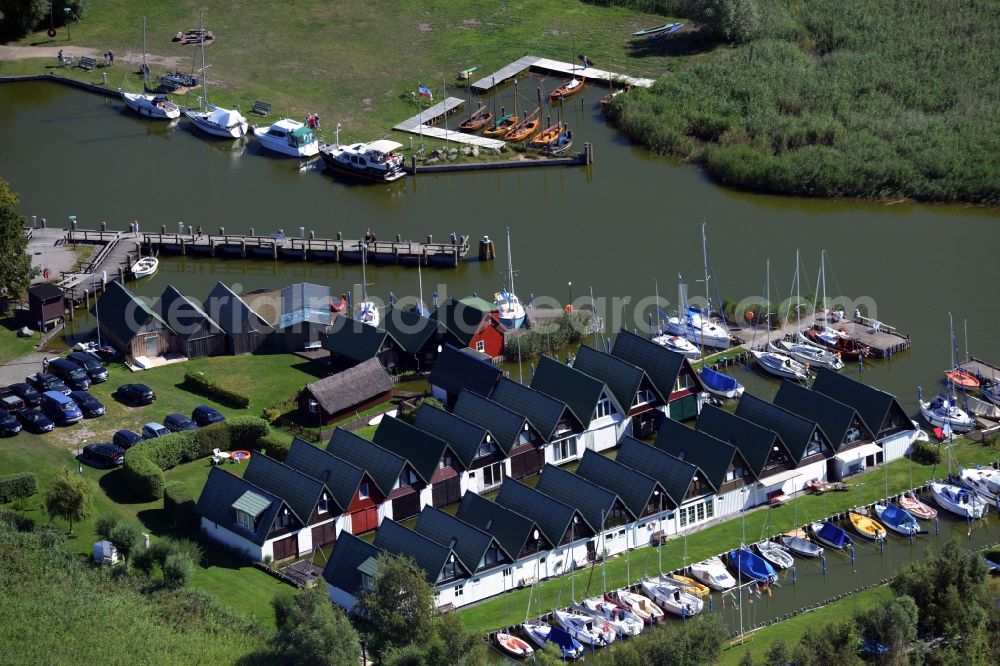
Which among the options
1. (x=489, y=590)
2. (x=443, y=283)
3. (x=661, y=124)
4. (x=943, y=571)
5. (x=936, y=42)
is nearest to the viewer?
(x=943, y=571)

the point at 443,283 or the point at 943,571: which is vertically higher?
the point at 943,571

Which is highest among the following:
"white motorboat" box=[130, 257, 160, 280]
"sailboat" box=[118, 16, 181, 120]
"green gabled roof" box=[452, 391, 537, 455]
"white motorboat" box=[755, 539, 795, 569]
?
"green gabled roof" box=[452, 391, 537, 455]

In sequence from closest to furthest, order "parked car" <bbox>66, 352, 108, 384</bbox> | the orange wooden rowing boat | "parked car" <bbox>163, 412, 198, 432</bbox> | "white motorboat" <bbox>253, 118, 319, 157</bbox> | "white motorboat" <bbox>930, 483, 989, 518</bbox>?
"white motorboat" <bbox>930, 483, 989, 518</bbox> → "parked car" <bbox>163, 412, 198, 432</bbox> → "parked car" <bbox>66, 352, 108, 384</bbox> → "white motorboat" <bbox>253, 118, 319, 157</bbox> → the orange wooden rowing boat

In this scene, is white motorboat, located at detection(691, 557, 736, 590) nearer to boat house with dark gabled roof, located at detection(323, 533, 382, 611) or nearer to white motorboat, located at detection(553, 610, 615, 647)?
white motorboat, located at detection(553, 610, 615, 647)

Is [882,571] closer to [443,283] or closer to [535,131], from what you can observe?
[443,283]

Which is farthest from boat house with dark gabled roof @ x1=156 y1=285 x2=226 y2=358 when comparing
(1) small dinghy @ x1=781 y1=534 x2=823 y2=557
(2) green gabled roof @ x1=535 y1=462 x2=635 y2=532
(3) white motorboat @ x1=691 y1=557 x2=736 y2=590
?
(1) small dinghy @ x1=781 y1=534 x2=823 y2=557

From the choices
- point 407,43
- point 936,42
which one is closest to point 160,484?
point 407,43
